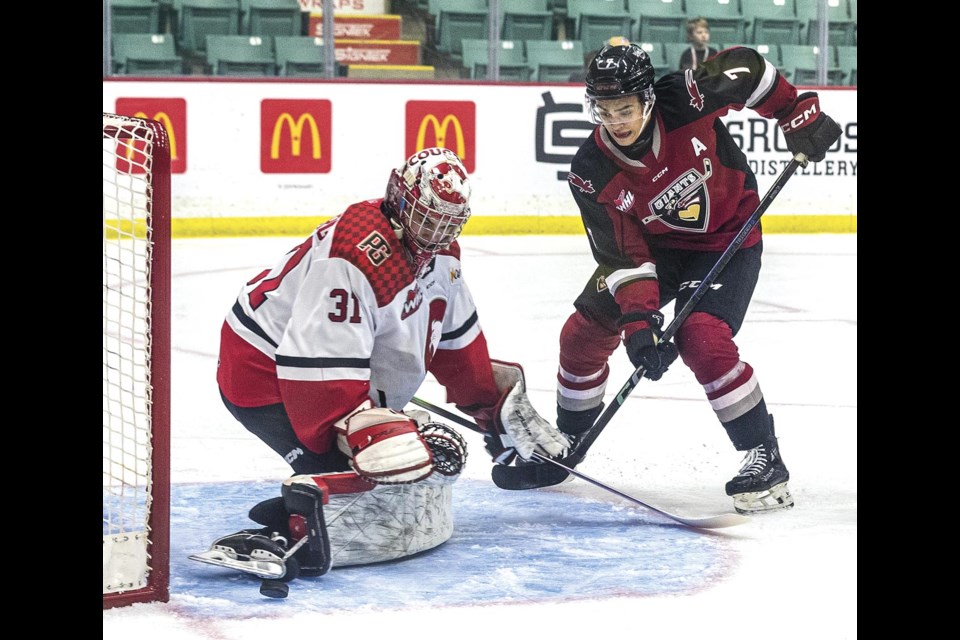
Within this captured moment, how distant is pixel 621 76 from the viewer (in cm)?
287

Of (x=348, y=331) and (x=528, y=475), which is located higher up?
(x=348, y=331)

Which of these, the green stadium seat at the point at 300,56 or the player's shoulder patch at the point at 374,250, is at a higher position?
the green stadium seat at the point at 300,56

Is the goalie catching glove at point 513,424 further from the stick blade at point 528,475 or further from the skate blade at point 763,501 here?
the skate blade at point 763,501

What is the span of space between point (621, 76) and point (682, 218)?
0.40 metres

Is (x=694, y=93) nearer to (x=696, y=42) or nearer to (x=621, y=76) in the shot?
(x=621, y=76)

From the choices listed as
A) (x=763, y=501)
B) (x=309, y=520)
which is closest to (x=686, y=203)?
(x=763, y=501)

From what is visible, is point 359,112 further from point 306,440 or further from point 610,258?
point 306,440

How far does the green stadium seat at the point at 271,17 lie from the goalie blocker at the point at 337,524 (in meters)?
4.88

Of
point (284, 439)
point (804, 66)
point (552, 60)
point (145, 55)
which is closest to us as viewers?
point (284, 439)

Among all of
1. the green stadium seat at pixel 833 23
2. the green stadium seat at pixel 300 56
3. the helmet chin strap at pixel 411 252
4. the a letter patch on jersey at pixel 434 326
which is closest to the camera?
the helmet chin strap at pixel 411 252

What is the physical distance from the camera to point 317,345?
7.61 feet

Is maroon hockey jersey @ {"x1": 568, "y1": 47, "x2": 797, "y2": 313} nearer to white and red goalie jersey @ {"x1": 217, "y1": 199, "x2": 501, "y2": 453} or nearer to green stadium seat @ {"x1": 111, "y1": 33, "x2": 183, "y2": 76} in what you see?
white and red goalie jersey @ {"x1": 217, "y1": 199, "x2": 501, "y2": 453}

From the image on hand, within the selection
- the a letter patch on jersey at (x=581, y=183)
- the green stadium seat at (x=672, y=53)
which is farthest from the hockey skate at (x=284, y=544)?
the green stadium seat at (x=672, y=53)

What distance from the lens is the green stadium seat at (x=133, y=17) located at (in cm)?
681
